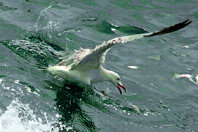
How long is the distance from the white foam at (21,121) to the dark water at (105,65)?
2 cm

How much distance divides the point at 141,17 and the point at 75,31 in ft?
9.86

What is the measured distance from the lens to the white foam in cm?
586

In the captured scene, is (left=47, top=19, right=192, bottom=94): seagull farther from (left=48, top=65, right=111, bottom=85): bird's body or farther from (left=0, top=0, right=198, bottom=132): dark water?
(left=0, top=0, right=198, bottom=132): dark water

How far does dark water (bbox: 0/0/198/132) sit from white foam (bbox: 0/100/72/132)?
0.02 metres

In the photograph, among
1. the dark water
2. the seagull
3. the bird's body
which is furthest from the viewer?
the bird's body

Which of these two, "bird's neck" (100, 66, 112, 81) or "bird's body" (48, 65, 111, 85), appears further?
"bird's neck" (100, 66, 112, 81)

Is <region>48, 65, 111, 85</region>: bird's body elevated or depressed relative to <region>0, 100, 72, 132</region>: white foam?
elevated

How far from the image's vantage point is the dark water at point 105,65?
6512 mm

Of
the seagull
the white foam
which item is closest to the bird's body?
the seagull

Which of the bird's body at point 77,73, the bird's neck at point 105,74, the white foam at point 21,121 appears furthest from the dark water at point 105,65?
the bird's neck at point 105,74

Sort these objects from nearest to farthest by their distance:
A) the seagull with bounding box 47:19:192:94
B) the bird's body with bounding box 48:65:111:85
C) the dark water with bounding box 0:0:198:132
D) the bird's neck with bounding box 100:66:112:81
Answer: the dark water with bounding box 0:0:198:132
the seagull with bounding box 47:19:192:94
the bird's body with bounding box 48:65:111:85
the bird's neck with bounding box 100:66:112:81

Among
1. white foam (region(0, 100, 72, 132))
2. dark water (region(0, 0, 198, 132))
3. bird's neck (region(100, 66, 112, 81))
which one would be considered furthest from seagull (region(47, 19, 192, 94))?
white foam (region(0, 100, 72, 132))

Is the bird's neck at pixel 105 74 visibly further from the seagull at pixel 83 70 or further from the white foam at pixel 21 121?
the white foam at pixel 21 121

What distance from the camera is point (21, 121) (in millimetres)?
6008
